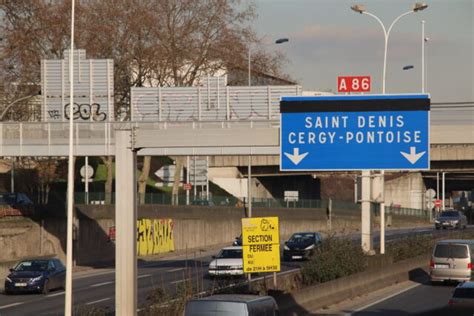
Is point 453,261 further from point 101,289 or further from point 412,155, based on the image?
point 412,155

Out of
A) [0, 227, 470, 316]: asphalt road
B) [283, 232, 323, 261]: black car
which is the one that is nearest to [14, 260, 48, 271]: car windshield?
[0, 227, 470, 316]: asphalt road

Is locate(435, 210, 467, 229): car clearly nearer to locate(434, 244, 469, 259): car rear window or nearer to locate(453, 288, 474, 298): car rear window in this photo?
locate(434, 244, 469, 259): car rear window

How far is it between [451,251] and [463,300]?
636 inches

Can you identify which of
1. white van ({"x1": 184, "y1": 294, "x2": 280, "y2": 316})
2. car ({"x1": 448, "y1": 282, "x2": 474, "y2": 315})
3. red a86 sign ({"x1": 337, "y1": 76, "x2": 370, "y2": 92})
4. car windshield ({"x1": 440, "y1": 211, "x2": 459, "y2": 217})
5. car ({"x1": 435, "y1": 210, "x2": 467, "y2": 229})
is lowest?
car ({"x1": 435, "y1": 210, "x2": 467, "y2": 229})

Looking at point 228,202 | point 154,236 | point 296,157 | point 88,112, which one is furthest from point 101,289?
point 228,202

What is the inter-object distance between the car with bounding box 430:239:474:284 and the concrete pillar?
Result: 403 centimetres

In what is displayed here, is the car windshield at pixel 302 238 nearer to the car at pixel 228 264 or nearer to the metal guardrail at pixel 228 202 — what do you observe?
the car at pixel 228 264

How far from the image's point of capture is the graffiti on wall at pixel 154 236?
223 ft

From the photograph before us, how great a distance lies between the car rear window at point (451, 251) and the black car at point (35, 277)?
15.8m

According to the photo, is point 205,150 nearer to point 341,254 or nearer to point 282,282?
point 282,282

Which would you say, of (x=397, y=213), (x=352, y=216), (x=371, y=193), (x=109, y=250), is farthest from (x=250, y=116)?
(x=397, y=213)

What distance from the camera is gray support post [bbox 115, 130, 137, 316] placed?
77.0ft

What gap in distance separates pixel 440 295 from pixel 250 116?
14.2m

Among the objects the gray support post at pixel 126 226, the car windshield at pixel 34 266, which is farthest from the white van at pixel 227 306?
the car windshield at pixel 34 266
